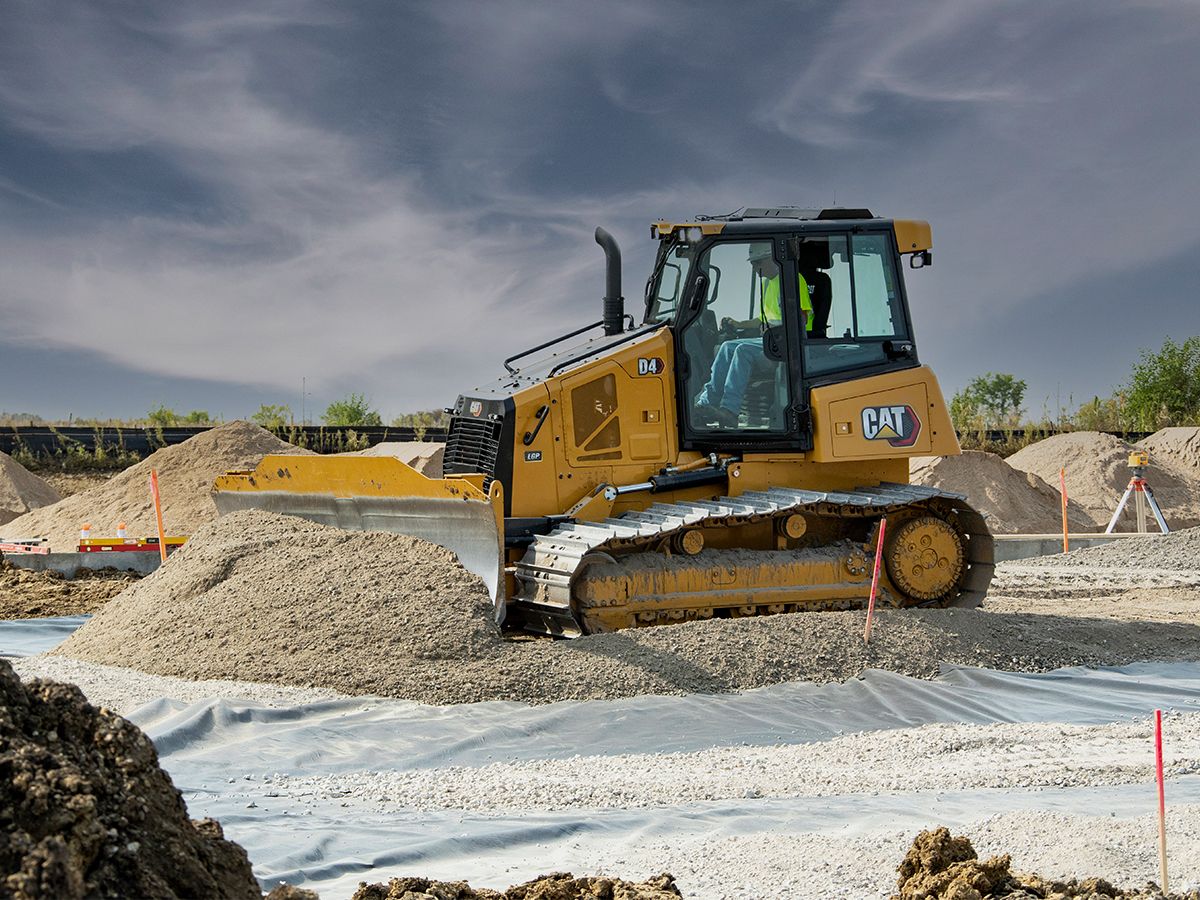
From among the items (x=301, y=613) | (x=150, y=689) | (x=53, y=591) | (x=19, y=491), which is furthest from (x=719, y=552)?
(x=19, y=491)

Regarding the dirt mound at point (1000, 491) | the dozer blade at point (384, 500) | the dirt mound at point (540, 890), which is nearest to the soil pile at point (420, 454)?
the dozer blade at point (384, 500)

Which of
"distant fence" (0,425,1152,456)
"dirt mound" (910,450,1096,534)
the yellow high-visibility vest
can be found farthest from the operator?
"distant fence" (0,425,1152,456)

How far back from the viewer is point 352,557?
8.70m

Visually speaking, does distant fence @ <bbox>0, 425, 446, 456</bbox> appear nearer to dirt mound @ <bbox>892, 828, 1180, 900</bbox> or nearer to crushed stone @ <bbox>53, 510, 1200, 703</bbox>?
→ crushed stone @ <bbox>53, 510, 1200, 703</bbox>

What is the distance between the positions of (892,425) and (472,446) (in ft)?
11.2

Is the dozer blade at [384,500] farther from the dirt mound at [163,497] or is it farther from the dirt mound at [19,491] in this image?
the dirt mound at [19,491]

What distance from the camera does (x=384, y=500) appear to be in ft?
30.3

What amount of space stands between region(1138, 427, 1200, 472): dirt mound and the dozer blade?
20.8 meters

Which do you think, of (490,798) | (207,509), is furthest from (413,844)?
(207,509)

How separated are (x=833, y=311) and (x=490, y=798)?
5.68 meters

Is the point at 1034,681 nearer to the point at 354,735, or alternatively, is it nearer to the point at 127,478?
the point at 354,735

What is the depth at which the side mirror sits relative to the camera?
9.44m

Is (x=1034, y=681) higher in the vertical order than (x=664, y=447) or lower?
lower

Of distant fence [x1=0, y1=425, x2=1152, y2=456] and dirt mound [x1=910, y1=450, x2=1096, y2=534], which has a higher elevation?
distant fence [x1=0, y1=425, x2=1152, y2=456]
